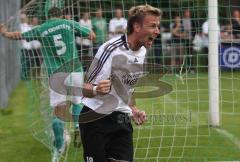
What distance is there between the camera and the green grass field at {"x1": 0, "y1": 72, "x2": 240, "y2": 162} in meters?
8.23

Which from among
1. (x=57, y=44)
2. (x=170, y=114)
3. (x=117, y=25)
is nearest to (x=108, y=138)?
(x=57, y=44)

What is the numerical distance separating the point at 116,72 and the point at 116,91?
0.18 metres

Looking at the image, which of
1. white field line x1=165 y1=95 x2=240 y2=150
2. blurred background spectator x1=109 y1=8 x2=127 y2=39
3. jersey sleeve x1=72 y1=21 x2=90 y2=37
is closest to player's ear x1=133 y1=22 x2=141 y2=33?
jersey sleeve x1=72 y1=21 x2=90 y2=37

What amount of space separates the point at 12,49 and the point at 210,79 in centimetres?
768

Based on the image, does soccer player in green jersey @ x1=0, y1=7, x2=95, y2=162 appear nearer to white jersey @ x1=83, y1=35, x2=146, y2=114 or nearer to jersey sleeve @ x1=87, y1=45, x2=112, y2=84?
white jersey @ x1=83, y1=35, x2=146, y2=114

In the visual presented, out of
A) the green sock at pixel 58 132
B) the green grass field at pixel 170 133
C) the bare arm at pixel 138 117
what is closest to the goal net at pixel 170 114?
the green grass field at pixel 170 133

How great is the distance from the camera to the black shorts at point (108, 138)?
5.12 m

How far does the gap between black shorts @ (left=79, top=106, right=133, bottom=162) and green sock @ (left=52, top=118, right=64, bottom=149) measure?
9.50 feet

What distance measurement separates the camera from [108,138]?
204 inches

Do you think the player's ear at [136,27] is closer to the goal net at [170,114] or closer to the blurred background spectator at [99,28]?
the goal net at [170,114]

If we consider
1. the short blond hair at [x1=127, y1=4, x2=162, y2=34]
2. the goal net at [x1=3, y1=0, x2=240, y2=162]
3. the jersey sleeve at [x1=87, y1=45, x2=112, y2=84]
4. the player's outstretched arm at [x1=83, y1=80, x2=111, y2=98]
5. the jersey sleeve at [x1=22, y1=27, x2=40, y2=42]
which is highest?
the short blond hair at [x1=127, y1=4, x2=162, y2=34]

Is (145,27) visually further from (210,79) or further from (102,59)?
(210,79)

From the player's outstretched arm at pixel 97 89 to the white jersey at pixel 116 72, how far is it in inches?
5.6

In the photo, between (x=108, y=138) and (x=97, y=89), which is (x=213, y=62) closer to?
(x=108, y=138)
